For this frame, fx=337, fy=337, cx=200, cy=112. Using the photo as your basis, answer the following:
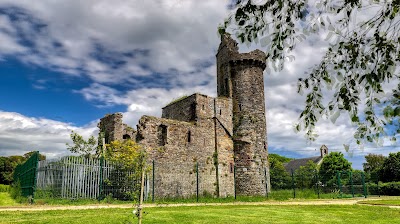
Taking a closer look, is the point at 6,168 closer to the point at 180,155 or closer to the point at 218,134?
the point at 180,155

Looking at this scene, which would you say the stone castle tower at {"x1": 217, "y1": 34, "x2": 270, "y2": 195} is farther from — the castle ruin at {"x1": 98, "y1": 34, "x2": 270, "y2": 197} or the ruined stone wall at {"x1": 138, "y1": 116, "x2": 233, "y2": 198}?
the ruined stone wall at {"x1": 138, "y1": 116, "x2": 233, "y2": 198}

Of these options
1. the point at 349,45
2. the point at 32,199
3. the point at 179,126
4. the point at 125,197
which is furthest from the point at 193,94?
the point at 349,45

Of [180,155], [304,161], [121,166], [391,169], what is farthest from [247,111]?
[304,161]

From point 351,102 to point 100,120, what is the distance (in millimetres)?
23629

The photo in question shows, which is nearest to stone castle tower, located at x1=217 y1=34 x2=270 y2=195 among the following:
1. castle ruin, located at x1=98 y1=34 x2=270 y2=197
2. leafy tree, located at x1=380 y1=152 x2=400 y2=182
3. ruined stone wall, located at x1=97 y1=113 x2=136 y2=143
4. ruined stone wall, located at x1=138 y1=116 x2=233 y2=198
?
castle ruin, located at x1=98 y1=34 x2=270 y2=197

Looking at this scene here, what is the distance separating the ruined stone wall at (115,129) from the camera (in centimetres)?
2388

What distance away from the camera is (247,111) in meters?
30.6

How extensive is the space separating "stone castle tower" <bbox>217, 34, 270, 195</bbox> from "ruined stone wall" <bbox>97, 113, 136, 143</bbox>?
32.6 feet

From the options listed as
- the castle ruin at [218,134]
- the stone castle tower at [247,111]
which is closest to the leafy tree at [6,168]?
the castle ruin at [218,134]

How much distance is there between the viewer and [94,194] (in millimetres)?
Result: 19188

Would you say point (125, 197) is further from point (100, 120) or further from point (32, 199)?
point (100, 120)

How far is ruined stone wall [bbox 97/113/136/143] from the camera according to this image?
23875mm

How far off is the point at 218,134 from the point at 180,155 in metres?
4.55

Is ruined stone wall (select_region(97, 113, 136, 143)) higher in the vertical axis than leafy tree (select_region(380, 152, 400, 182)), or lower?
higher
